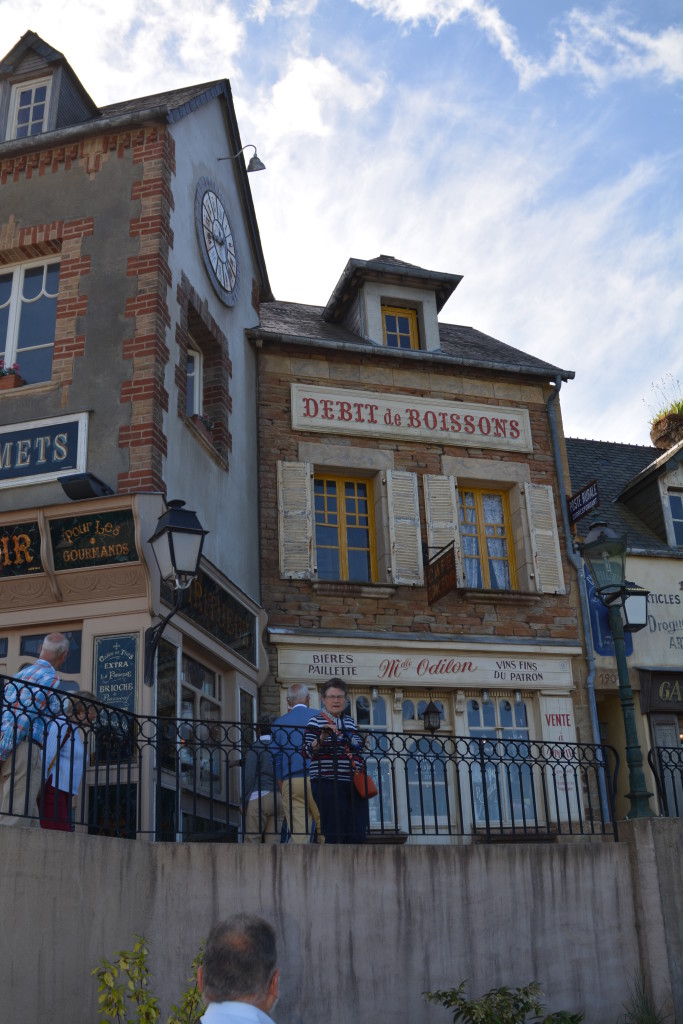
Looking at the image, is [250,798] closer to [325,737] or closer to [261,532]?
[325,737]

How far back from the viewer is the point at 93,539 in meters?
8.92

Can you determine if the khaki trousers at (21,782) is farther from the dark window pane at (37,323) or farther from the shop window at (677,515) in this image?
the shop window at (677,515)

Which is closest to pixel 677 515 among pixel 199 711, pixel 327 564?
pixel 327 564

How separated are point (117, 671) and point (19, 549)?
1.39m

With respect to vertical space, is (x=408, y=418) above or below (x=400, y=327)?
below

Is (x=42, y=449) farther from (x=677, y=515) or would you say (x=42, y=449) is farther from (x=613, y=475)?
(x=613, y=475)

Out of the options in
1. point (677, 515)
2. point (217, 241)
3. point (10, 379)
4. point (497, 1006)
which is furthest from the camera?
point (677, 515)

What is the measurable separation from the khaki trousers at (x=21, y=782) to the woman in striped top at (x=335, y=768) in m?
2.03

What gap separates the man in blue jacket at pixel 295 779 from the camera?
308 inches

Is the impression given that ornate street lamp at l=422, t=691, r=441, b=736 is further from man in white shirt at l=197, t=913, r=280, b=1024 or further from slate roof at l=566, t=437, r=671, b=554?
man in white shirt at l=197, t=913, r=280, b=1024

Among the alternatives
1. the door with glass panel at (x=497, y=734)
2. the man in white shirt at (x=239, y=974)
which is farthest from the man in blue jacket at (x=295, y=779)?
the door with glass panel at (x=497, y=734)

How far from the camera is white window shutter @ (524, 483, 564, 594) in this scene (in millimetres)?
13547

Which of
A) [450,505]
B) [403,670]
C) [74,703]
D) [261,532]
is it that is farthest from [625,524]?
[74,703]

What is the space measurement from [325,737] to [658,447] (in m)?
12.0
